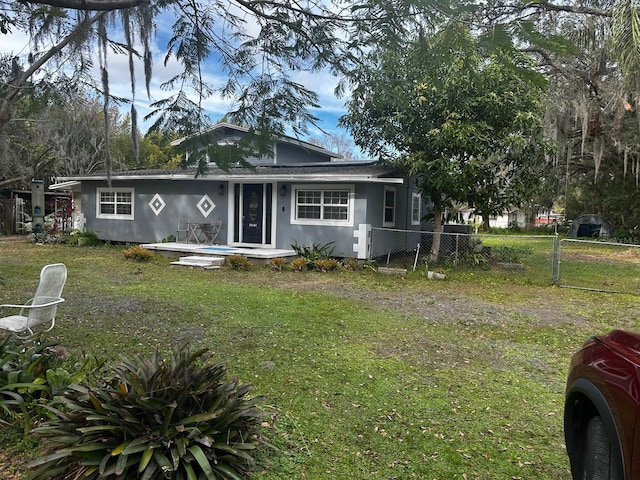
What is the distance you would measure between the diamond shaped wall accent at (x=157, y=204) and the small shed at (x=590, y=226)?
23.7m

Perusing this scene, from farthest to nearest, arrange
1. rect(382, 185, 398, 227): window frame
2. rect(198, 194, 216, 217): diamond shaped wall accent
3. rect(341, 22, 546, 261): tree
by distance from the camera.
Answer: rect(198, 194, 216, 217): diamond shaped wall accent
rect(382, 185, 398, 227): window frame
rect(341, 22, 546, 261): tree

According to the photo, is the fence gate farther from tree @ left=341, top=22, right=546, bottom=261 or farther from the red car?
the red car

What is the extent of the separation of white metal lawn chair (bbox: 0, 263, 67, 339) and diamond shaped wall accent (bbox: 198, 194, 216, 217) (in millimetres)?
10227

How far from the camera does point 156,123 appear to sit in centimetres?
414

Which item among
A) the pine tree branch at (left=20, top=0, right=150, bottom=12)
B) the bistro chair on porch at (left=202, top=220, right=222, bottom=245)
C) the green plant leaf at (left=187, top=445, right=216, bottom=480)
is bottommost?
the green plant leaf at (left=187, top=445, right=216, bottom=480)

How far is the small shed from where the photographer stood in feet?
87.9

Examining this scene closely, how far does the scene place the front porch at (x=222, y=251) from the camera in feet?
40.3

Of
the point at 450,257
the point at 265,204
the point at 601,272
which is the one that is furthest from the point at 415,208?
the point at 601,272

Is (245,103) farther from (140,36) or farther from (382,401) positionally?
(382,401)

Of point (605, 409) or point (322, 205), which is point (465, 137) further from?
point (605, 409)

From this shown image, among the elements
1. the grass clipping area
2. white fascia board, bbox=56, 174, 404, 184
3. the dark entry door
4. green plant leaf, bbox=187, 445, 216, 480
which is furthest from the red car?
the dark entry door

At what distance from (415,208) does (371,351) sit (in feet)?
36.4

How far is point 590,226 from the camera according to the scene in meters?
28.2

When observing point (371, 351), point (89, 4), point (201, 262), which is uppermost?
point (89, 4)
